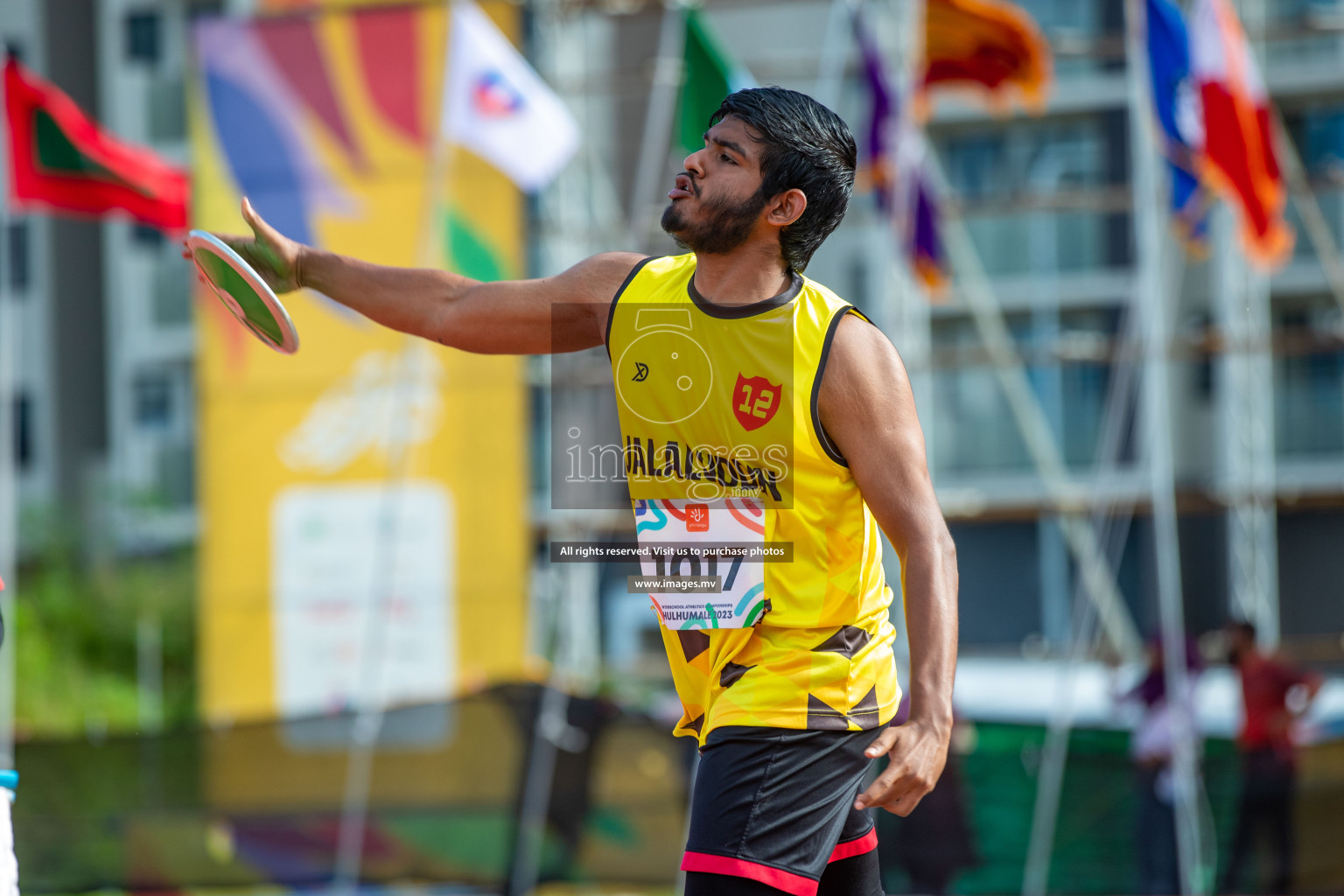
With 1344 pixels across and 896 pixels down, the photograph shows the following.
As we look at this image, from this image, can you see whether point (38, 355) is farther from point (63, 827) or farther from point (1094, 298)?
point (63, 827)

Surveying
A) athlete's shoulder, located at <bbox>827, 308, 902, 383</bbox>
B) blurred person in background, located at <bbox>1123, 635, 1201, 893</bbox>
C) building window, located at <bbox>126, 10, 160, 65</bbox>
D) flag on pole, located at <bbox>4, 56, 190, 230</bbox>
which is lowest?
blurred person in background, located at <bbox>1123, 635, 1201, 893</bbox>

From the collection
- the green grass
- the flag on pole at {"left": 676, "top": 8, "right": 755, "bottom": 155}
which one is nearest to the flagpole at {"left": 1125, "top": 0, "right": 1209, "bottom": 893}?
the flag on pole at {"left": 676, "top": 8, "right": 755, "bottom": 155}

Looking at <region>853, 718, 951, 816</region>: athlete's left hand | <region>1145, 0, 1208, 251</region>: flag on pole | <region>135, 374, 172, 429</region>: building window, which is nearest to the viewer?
<region>853, 718, 951, 816</region>: athlete's left hand

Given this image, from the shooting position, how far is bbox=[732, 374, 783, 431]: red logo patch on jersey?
7.83 feet

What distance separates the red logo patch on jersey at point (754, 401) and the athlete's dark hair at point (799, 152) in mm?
211

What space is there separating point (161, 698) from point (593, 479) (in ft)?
42.9

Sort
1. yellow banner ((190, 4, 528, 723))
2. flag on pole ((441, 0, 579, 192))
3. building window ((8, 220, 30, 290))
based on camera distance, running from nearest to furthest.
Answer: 1. flag on pole ((441, 0, 579, 192))
2. yellow banner ((190, 4, 528, 723))
3. building window ((8, 220, 30, 290))

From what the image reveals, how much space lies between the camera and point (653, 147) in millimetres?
8180

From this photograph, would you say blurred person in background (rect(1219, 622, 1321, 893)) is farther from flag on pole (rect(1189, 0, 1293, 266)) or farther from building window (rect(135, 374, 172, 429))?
building window (rect(135, 374, 172, 429))

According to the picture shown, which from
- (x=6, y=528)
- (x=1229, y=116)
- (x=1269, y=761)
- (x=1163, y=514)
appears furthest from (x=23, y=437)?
(x=1269, y=761)

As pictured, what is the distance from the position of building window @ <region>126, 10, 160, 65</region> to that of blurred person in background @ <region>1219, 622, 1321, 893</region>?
60.7ft

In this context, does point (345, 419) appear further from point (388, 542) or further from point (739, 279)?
point (739, 279)

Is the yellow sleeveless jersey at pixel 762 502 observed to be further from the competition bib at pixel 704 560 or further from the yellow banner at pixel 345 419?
the yellow banner at pixel 345 419

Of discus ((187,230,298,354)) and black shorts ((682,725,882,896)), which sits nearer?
black shorts ((682,725,882,896))
